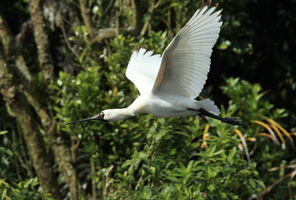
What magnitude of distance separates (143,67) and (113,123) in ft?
1.95

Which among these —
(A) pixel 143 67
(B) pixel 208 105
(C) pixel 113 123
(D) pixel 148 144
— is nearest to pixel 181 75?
(B) pixel 208 105

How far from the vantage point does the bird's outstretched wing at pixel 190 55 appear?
9.83ft

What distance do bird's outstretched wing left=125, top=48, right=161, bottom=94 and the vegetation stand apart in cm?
23

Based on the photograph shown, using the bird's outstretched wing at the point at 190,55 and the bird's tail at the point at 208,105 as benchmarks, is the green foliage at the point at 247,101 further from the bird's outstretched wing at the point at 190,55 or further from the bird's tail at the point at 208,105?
the bird's outstretched wing at the point at 190,55

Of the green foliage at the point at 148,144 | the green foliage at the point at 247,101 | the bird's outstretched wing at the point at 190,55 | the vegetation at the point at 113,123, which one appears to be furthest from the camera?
the green foliage at the point at 247,101

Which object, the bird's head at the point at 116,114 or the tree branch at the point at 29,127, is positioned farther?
the tree branch at the point at 29,127

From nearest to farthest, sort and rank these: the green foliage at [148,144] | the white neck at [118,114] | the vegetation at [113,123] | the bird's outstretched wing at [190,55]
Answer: the bird's outstretched wing at [190,55] → the green foliage at [148,144] → the vegetation at [113,123] → the white neck at [118,114]

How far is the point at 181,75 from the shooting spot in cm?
334

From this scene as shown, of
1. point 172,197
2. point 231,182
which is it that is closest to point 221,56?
point 231,182

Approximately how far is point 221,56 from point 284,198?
1825 millimetres

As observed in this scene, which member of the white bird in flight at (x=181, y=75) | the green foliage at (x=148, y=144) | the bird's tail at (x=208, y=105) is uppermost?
the white bird in flight at (x=181, y=75)

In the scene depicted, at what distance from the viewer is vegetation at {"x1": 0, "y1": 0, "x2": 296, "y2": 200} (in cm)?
349

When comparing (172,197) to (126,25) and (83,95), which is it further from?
(126,25)

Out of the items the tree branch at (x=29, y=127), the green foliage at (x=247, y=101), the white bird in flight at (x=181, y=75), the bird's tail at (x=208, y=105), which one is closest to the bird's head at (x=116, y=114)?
the white bird in flight at (x=181, y=75)
